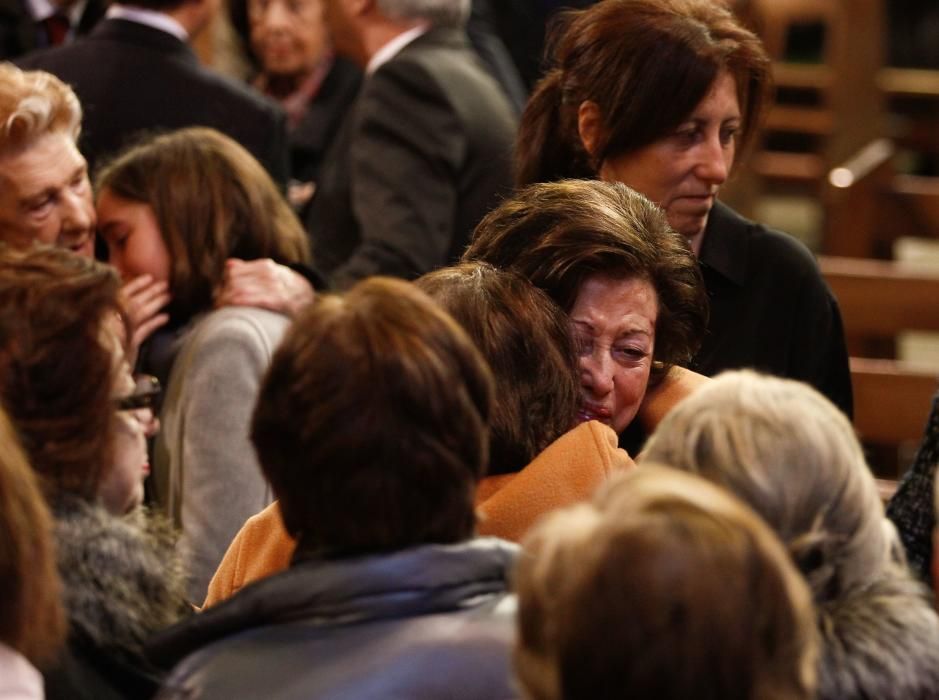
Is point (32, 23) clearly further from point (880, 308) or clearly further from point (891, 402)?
point (891, 402)

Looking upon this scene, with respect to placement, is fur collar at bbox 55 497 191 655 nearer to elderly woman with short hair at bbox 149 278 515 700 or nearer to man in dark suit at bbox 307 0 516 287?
elderly woman with short hair at bbox 149 278 515 700

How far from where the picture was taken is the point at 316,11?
5.01m

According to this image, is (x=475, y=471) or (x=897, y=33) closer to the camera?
(x=475, y=471)

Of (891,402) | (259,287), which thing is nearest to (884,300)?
(891,402)

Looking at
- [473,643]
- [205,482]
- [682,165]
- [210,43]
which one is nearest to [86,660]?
[473,643]

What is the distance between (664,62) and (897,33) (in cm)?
765

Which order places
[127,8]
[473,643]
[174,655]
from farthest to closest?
1. [127,8]
2. [174,655]
3. [473,643]

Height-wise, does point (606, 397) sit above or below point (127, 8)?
below

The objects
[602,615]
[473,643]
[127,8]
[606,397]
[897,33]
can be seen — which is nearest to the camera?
[602,615]

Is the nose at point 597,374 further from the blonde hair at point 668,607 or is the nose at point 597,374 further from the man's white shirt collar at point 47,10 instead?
the man's white shirt collar at point 47,10

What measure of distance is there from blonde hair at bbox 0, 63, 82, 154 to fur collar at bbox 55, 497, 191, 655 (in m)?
1.26

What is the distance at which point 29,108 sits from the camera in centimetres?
292

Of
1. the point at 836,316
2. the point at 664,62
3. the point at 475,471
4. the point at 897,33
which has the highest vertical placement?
the point at 664,62

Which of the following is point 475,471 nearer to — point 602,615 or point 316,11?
point 602,615
